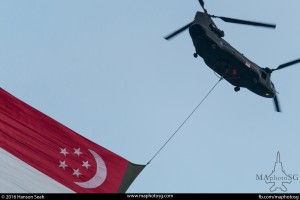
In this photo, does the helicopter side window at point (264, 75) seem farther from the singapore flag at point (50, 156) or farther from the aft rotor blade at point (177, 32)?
the singapore flag at point (50, 156)

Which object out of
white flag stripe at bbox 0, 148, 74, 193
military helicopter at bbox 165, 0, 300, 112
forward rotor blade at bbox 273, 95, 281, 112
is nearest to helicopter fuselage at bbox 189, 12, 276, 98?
military helicopter at bbox 165, 0, 300, 112

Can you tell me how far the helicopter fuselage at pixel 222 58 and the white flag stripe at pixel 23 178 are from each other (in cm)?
2226

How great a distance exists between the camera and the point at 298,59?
126 ft

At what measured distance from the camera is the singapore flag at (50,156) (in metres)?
14.0

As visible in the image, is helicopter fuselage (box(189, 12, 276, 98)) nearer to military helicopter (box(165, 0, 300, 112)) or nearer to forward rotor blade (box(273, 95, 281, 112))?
military helicopter (box(165, 0, 300, 112))

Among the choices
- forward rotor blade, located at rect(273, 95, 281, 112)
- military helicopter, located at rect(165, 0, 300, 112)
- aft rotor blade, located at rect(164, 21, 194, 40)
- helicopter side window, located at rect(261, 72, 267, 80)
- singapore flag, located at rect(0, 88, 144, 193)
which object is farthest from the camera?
forward rotor blade, located at rect(273, 95, 281, 112)

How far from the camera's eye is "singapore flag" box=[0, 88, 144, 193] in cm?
1405

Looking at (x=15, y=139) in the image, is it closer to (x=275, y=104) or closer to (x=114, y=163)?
(x=114, y=163)

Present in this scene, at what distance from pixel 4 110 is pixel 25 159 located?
4.47 feet

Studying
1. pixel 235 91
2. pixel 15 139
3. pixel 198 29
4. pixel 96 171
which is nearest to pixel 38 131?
pixel 15 139

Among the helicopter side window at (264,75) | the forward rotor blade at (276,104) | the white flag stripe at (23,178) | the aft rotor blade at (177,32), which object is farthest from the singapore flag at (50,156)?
the forward rotor blade at (276,104)

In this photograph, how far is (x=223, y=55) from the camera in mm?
35719

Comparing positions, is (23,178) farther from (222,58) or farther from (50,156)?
(222,58)

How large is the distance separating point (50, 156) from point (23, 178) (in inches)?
35.3
